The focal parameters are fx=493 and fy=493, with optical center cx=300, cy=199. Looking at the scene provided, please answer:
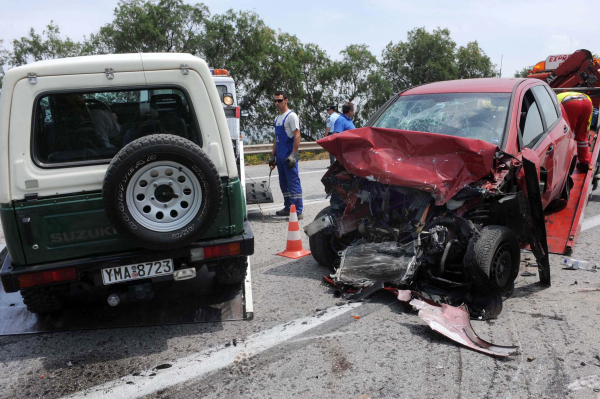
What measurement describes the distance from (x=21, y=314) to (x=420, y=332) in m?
3.29

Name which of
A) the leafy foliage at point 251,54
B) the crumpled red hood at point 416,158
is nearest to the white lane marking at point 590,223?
the crumpled red hood at point 416,158

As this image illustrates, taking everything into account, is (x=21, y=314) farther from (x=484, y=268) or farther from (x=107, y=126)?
(x=484, y=268)

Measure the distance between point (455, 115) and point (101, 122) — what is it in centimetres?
325

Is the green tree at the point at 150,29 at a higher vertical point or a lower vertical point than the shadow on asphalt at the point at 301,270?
higher

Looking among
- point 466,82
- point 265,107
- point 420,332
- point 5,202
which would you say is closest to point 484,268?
point 420,332

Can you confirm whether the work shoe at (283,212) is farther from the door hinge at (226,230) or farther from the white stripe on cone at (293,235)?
the door hinge at (226,230)

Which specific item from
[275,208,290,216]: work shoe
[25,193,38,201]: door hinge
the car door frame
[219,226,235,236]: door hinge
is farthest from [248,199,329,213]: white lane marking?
[25,193,38,201]: door hinge

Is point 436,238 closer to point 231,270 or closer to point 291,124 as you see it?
point 231,270

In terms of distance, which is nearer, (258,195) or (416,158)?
(416,158)

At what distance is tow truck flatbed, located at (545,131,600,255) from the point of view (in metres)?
5.30

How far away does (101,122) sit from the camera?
368cm

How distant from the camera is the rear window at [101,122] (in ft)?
11.6

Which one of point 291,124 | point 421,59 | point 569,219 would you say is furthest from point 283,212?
point 421,59

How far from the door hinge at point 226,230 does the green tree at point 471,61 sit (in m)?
39.8
